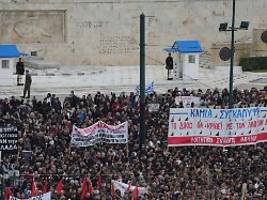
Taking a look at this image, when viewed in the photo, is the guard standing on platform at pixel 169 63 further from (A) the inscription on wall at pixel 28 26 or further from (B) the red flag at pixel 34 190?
(B) the red flag at pixel 34 190

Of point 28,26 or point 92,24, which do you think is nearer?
point 28,26

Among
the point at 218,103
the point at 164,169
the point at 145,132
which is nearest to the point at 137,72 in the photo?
the point at 218,103

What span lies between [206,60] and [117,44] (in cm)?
427

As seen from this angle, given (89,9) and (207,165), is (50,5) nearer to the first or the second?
(89,9)

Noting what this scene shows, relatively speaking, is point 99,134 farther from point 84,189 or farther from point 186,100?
point 186,100

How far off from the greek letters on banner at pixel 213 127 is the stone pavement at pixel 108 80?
13.4 metres

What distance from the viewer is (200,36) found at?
51562mm

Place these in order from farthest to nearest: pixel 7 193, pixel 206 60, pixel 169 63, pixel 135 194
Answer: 1. pixel 206 60
2. pixel 169 63
3. pixel 135 194
4. pixel 7 193

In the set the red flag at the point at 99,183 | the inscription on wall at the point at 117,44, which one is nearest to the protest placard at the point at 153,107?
the red flag at the point at 99,183

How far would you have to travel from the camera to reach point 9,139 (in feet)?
89.9

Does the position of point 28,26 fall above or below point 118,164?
above

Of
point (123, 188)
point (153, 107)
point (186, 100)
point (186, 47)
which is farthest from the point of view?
point (186, 47)

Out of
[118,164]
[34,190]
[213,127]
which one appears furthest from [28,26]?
[34,190]

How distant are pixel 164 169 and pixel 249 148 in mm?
3093
